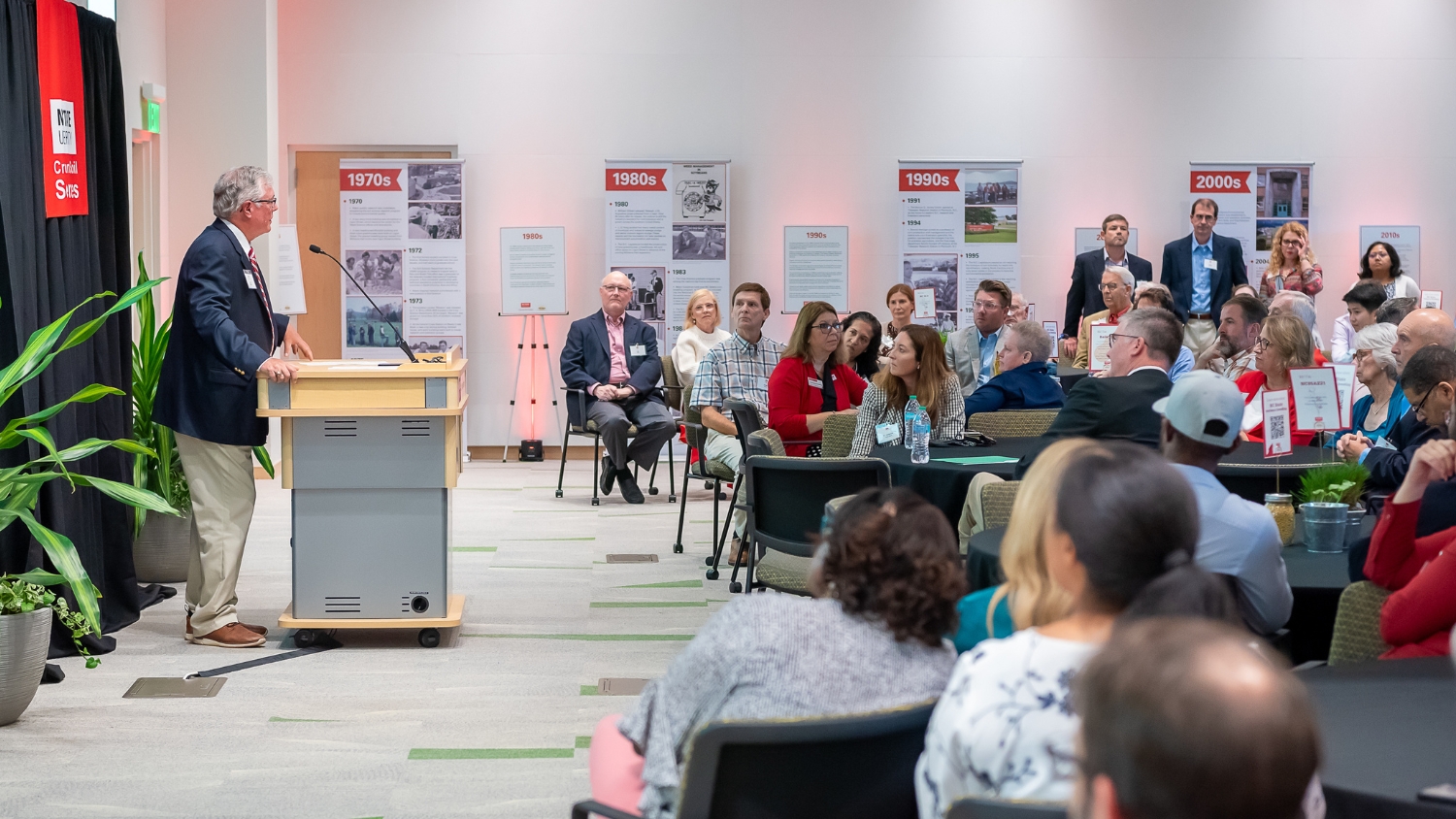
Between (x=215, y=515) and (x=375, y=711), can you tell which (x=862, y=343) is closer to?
(x=215, y=515)

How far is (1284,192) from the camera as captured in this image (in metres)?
10.7

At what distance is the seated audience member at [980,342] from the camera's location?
7.99 metres

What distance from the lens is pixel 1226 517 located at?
2.61 metres

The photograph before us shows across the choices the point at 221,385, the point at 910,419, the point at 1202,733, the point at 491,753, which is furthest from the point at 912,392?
the point at 1202,733

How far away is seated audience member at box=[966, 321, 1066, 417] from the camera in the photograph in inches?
229

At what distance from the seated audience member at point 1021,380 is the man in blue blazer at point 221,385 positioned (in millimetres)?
2851

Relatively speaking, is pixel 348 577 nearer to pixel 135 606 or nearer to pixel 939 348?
pixel 135 606

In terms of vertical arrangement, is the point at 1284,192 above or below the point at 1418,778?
above

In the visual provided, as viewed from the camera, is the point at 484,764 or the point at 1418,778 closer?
the point at 1418,778

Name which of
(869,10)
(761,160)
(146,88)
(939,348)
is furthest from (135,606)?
(869,10)

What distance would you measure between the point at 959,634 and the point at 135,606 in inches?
168

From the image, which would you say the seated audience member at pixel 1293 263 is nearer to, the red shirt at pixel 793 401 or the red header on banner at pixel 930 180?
the red header on banner at pixel 930 180

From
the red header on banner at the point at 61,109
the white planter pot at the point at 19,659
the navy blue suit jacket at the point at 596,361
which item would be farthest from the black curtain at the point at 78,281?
the navy blue suit jacket at the point at 596,361

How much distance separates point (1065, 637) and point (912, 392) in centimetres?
367
